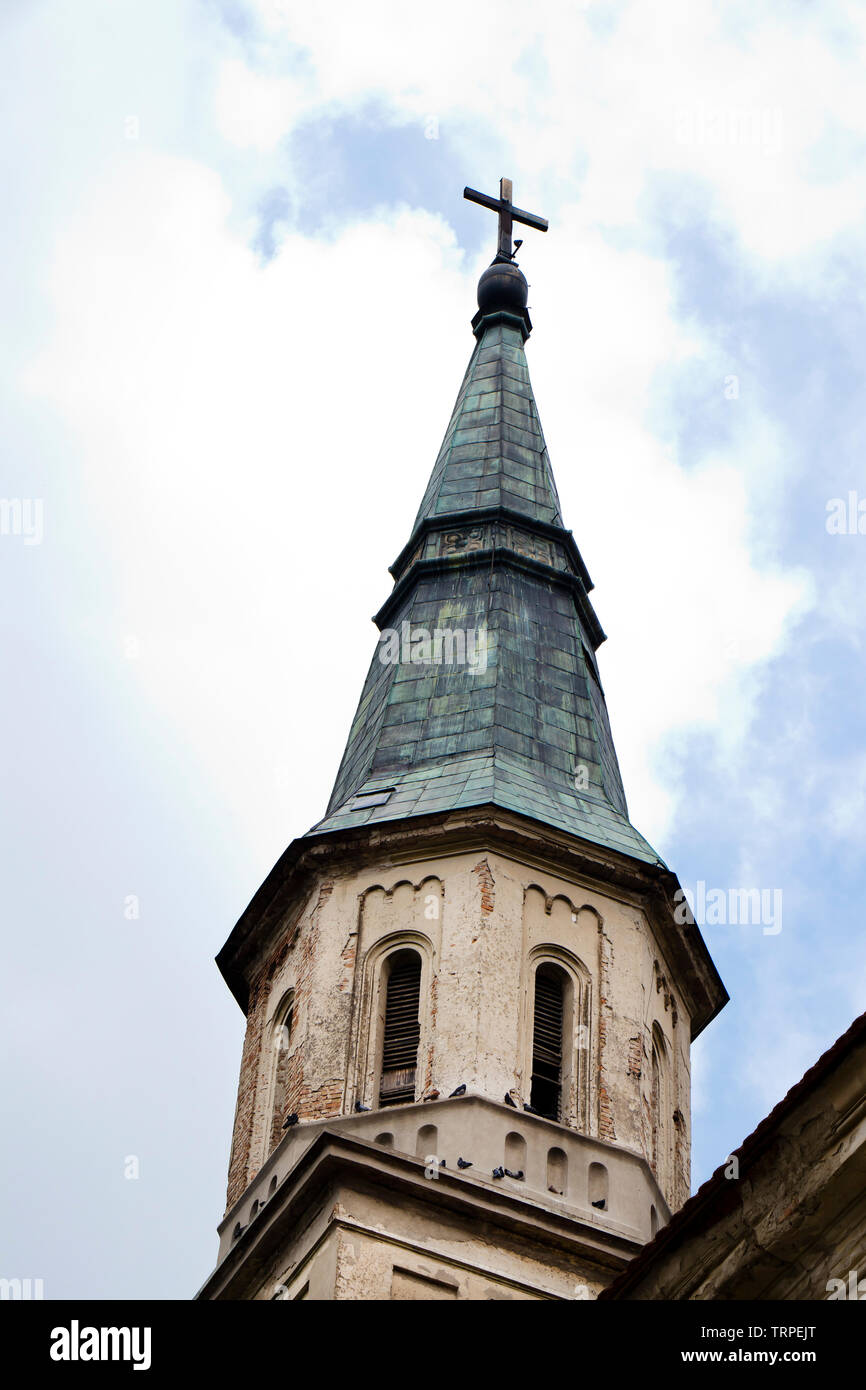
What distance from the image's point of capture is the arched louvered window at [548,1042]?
88.6 ft

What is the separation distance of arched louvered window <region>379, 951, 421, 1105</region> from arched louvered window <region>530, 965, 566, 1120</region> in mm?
1331

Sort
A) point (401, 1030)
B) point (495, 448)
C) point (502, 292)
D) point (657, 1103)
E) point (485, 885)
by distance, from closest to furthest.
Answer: point (401, 1030) < point (485, 885) < point (657, 1103) < point (495, 448) < point (502, 292)

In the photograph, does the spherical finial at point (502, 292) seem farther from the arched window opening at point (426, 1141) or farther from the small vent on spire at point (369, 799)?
the arched window opening at point (426, 1141)

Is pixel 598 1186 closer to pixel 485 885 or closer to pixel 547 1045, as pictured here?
pixel 547 1045

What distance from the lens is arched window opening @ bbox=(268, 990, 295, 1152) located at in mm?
27906

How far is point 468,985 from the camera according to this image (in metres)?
27.2

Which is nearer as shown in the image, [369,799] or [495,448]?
[369,799]

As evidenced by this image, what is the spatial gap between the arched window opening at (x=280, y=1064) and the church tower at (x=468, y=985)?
0.06m

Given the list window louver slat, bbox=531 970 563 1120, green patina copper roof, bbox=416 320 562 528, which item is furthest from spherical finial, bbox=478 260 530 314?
window louver slat, bbox=531 970 563 1120

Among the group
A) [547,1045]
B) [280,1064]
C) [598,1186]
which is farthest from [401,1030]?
[598,1186]

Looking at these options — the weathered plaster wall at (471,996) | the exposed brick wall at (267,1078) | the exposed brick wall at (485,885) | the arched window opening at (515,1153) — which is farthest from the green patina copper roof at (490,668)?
the arched window opening at (515,1153)

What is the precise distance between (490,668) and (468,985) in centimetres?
628
